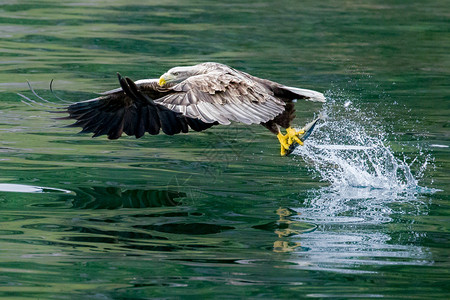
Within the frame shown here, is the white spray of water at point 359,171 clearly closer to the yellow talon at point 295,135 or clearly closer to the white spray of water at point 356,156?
the white spray of water at point 356,156

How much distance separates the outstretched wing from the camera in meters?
6.64

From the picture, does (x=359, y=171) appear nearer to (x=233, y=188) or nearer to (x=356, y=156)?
(x=356, y=156)

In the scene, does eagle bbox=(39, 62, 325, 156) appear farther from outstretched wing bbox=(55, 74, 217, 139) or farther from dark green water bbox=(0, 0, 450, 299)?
dark green water bbox=(0, 0, 450, 299)

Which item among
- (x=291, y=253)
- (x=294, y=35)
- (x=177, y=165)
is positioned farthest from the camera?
(x=294, y=35)

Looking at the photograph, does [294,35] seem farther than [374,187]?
Yes

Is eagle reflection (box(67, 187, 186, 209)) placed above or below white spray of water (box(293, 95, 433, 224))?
below

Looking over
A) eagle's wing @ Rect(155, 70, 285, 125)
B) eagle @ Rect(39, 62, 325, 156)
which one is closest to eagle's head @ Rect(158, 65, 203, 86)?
eagle @ Rect(39, 62, 325, 156)

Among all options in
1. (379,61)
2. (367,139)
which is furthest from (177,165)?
(379,61)

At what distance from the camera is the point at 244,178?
7.52m

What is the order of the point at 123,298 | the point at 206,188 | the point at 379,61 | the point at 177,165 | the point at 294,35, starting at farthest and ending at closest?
the point at 294,35 → the point at 379,61 → the point at 177,165 → the point at 206,188 → the point at 123,298

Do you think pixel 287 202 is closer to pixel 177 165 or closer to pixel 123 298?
pixel 177 165

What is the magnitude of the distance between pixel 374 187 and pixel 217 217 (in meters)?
1.56

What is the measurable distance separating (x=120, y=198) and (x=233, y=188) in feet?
2.96

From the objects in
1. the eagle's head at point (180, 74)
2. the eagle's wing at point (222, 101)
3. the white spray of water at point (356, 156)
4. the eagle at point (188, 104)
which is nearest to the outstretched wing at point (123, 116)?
the eagle at point (188, 104)
